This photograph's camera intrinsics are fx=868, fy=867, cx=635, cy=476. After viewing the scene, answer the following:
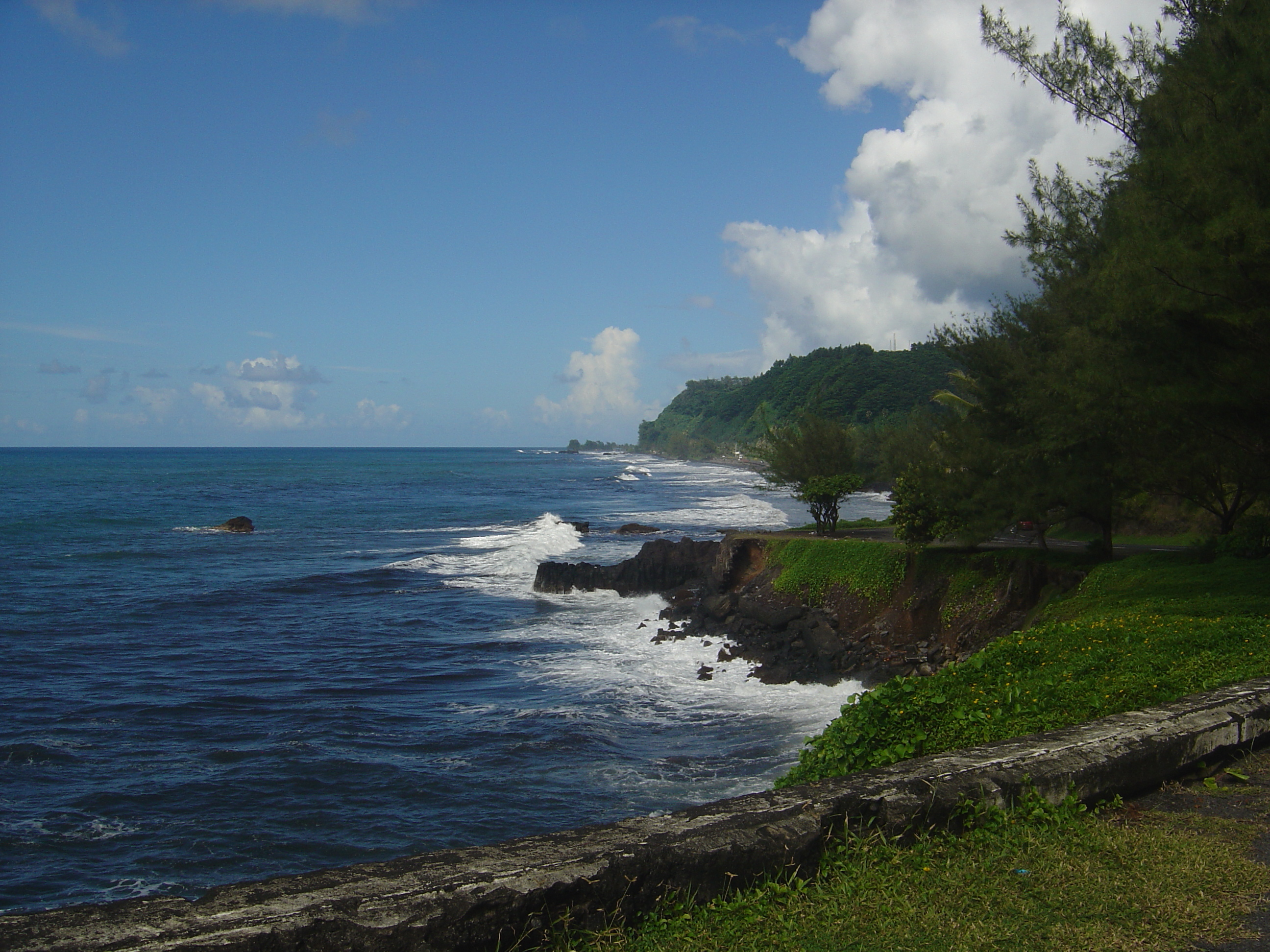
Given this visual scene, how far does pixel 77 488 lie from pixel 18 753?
253 ft

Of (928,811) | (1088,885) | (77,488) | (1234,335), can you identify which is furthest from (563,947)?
(77,488)

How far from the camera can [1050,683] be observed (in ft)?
20.7

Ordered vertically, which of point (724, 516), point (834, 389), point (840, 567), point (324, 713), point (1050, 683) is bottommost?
point (324, 713)

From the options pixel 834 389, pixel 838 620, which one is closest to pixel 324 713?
pixel 838 620

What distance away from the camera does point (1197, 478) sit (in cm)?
1430

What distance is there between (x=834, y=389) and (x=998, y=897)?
108 m

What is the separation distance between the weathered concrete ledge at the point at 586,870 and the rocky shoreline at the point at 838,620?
1201cm

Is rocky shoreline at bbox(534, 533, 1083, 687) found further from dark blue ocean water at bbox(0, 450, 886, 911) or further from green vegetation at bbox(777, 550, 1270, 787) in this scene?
green vegetation at bbox(777, 550, 1270, 787)

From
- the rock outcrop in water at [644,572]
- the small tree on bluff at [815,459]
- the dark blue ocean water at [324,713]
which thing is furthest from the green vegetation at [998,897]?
the rock outcrop in water at [644,572]

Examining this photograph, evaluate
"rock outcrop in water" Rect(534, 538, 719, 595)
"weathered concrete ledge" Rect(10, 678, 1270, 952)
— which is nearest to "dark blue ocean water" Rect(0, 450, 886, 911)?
"rock outcrop in water" Rect(534, 538, 719, 595)

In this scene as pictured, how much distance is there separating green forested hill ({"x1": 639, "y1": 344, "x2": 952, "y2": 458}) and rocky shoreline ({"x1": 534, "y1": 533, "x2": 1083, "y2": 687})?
5143 centimetres

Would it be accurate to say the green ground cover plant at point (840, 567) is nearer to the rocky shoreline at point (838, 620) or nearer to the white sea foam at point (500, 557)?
the rocky shoreline at point (838, 620)

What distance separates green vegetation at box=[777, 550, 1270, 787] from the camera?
550 cm

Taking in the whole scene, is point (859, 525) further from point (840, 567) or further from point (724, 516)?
point (724, 516)
